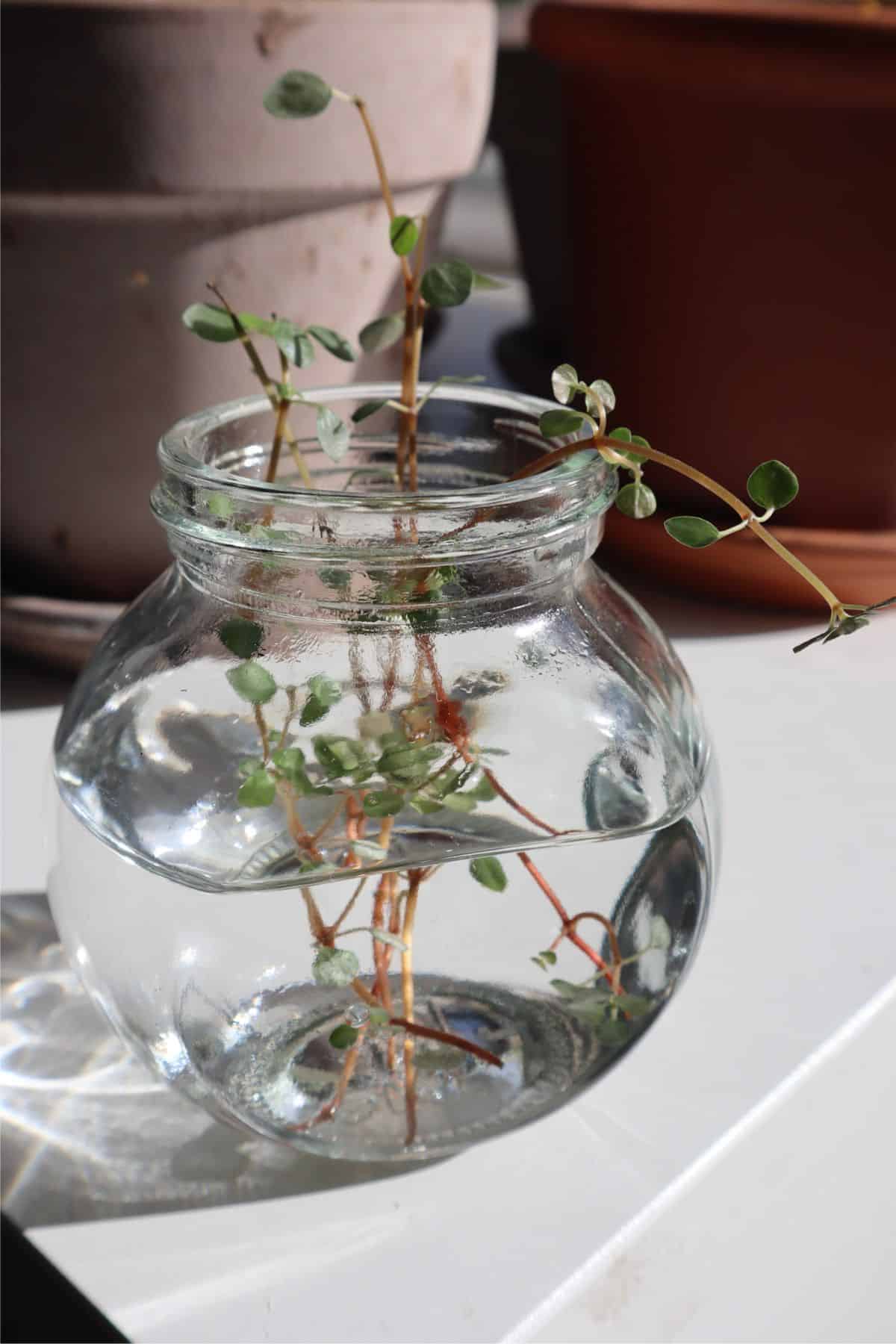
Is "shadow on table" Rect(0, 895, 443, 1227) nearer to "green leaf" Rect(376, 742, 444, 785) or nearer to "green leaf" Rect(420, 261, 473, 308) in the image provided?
"green leaf" Rect(376, 742, 444, 785)

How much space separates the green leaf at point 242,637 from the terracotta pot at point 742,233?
0.37 metres

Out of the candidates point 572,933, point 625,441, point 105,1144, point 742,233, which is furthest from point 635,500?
point 742,233

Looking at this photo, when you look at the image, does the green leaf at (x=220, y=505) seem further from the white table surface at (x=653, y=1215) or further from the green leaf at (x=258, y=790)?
the white table surface at (x=653, y=1215)

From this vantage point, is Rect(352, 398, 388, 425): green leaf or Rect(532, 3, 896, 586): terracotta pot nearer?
Rect(352, 398, 388, 425): green leaf

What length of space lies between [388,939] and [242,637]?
82mm

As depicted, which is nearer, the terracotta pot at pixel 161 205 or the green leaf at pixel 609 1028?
the green leaf at pixel 609 1028

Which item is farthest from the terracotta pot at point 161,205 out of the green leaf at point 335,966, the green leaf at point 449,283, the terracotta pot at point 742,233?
the green leaf at point 335,966

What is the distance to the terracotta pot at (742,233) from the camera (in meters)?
0.56

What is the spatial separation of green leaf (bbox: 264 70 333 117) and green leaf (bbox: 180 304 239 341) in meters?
0.05

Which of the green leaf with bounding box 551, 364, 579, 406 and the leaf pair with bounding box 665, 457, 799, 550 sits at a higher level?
the green leaf with bounding box 551, 364, 579, 406

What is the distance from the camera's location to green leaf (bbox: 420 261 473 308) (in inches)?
13.0

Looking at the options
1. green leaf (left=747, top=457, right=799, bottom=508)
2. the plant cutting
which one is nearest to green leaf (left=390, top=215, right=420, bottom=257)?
the plant cutting

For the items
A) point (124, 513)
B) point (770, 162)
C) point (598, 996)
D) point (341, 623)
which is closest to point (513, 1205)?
point (598, 996)

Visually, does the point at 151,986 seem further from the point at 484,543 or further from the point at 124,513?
the point at 124,513
